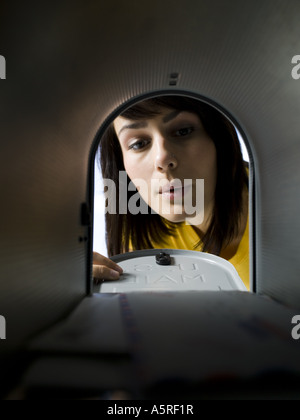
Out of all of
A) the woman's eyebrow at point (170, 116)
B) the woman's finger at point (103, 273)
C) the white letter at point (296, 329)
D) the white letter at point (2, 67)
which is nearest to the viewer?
the white letter at point (2, 67)

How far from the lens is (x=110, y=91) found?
74cm

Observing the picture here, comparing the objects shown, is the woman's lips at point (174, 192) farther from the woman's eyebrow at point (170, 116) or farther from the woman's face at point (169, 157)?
the woman's eyebrow at point (170, 116)

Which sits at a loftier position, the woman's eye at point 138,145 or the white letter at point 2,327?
the woman's eye at point 138,145

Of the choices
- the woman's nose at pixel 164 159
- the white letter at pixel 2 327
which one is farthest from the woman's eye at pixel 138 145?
the white letter at pixel 2 327

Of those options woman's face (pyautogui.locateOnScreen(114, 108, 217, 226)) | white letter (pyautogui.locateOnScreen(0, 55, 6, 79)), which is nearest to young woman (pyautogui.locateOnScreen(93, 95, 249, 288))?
woman's face (pyautogui.locateOnScreen(114, 108, 217, 226))

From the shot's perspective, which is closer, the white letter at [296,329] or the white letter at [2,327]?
the white letter at [2,327]

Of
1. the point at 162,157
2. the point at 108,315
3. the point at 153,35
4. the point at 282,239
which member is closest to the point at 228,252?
the point at 162,157

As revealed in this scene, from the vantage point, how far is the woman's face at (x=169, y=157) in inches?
56.1

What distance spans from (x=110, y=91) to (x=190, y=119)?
790 millimetres

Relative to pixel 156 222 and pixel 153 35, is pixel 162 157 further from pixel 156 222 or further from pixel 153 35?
pixel 153 35

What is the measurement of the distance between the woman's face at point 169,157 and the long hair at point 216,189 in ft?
0.14

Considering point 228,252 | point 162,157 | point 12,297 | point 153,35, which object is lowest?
point 228,252

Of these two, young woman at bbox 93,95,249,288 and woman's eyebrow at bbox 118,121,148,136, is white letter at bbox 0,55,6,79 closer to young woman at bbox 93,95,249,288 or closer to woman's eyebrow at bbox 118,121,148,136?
young woman at bbox 93,95,249,288

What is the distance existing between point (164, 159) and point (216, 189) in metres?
0.44
